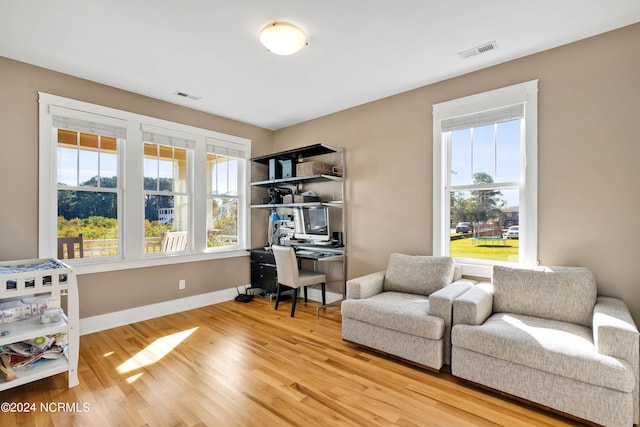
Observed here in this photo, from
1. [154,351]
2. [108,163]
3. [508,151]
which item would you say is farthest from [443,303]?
[108,163]

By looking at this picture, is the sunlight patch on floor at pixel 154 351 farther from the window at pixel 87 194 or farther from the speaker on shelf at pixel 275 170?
the speaker on shelf at pixel 275 170

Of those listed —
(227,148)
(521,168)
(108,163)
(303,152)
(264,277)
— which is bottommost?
(264,277)

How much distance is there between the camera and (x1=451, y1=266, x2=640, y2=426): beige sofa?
1.78m

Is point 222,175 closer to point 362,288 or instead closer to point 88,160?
point 88,160

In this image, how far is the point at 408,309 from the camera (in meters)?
2.66

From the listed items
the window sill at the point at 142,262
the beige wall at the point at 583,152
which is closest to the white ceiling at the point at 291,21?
the beige wall at the point at 583,152

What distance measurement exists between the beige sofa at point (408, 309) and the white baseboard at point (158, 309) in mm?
1224

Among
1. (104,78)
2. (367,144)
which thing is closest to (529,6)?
(367,144)

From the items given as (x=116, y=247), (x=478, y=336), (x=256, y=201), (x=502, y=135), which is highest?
(x=502, y=135)

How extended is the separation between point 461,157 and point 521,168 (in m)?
0.59

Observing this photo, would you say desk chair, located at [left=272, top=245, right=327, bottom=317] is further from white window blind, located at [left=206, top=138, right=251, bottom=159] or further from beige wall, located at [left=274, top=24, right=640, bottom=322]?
white window blind, located at [left=206, top=138, right=251, bottom=159]

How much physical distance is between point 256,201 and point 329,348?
283cm

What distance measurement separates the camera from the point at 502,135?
309cm

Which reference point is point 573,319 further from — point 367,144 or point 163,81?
point 163,81
